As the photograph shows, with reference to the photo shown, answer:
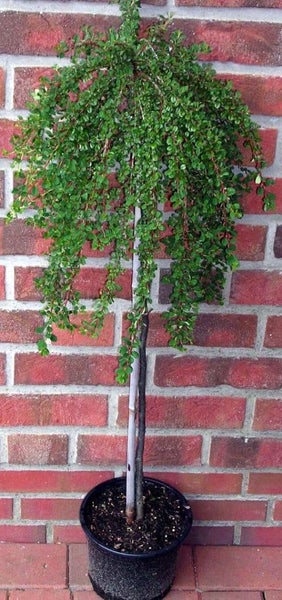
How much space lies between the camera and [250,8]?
1.52m

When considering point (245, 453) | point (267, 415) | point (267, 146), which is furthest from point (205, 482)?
point (267, 146)

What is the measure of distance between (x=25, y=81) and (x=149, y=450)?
861mm

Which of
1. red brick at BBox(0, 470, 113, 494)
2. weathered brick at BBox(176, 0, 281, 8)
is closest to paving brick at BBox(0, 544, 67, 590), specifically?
red brick at BBox(0, 470, 113, 494)

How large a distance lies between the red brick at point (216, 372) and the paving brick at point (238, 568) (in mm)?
424

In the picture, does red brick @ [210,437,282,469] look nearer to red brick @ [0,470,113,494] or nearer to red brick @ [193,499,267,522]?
red brick @ [193,499,267,522]

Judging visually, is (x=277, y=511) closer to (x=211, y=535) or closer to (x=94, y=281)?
(x=211, y=535)

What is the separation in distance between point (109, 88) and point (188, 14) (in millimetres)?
341

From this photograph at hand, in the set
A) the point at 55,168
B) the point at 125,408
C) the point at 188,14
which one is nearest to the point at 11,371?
the point at 125,408

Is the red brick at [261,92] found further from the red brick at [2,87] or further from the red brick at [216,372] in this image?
the red brick at [216,372]

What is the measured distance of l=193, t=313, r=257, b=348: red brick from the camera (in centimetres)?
172

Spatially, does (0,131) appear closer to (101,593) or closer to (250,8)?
(250,8)

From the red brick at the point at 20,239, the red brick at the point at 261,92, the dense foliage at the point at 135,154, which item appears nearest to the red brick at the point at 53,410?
the red brick at the point at 20,239

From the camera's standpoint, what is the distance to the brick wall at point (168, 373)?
1521 millimetres

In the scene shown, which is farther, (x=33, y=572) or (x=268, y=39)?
(x=33, y=572)
